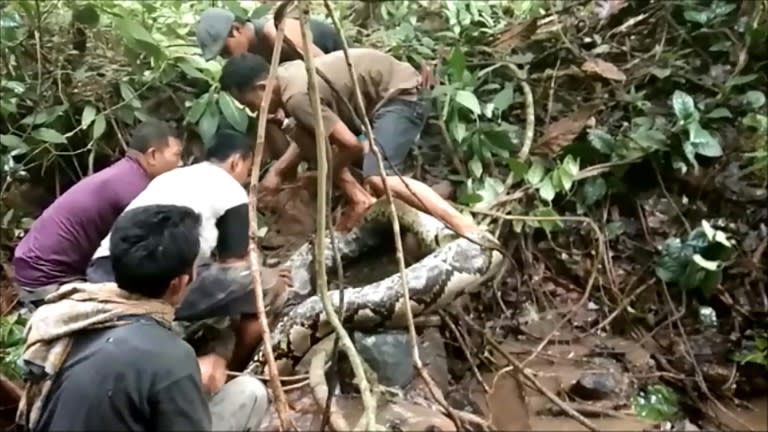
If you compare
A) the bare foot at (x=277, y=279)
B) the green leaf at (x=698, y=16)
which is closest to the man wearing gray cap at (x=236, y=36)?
the bare foot at (x=277, y=279)

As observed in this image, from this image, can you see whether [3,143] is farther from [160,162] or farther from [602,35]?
[602,35]

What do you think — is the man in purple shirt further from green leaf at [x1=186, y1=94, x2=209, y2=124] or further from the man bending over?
green leaf at [x1=186, y1=94, x2=209, y2=124]

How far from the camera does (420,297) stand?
11.6 feet

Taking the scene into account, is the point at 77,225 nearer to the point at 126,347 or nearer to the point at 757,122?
the point at 126,347

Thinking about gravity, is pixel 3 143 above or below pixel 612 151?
above

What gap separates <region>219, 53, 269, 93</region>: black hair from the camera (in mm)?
3768

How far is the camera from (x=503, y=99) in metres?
5.05

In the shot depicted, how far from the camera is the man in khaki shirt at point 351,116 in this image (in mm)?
3764

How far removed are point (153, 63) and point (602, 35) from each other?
111 inches

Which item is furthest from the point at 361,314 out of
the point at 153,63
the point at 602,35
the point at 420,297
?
the point at 602,35

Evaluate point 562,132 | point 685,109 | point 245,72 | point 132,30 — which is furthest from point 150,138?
point 685,109

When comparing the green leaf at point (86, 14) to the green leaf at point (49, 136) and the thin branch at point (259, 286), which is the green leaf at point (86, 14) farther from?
the thin branch at point (259, 286)

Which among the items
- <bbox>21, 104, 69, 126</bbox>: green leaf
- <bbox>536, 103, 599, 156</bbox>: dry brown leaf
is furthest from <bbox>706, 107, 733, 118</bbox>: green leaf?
<bbox>21, 104, 69, 126</bbox>: green leaf

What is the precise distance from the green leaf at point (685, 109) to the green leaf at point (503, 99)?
2.96ft
